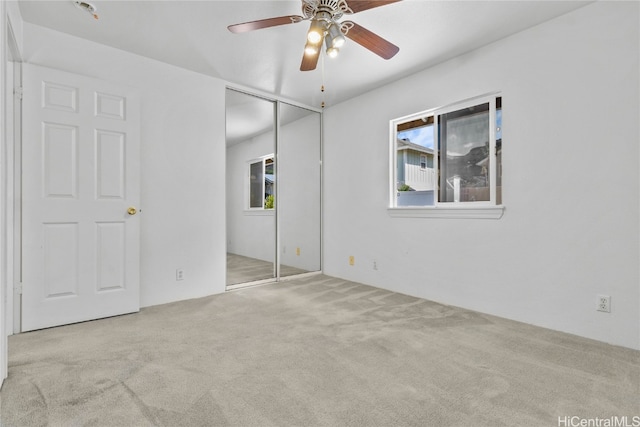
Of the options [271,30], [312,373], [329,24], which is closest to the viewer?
[312,373]

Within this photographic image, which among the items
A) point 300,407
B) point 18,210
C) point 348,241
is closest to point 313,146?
point 348,241

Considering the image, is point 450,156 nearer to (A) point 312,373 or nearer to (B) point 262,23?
(B) point 262,23

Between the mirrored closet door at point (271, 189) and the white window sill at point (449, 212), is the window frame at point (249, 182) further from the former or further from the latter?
the white window sill at point (449, 212)

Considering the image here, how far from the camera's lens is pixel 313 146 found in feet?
15.5

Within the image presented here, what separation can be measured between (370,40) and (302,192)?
9.26 feet

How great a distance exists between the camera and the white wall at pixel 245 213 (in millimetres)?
5164

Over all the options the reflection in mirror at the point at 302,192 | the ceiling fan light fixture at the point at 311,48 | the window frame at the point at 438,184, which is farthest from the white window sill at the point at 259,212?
Result: the ceiling fan light fixture at the point at 311,48

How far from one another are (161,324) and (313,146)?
10.3 ft

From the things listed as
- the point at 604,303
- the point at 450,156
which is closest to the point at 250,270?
the point at 450,156

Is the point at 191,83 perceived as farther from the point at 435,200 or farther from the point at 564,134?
the point at 564,134

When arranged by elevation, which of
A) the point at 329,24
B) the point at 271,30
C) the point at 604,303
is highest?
the point at 271,30

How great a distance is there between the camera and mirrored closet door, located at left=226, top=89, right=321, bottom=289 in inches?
166

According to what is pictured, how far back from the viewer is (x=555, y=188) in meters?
2.45

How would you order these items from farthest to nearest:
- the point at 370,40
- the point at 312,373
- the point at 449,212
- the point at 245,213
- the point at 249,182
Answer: the point at 249,182, the point at 245,213, the point at 449,212, the point at 370,40, the point at 312,373
